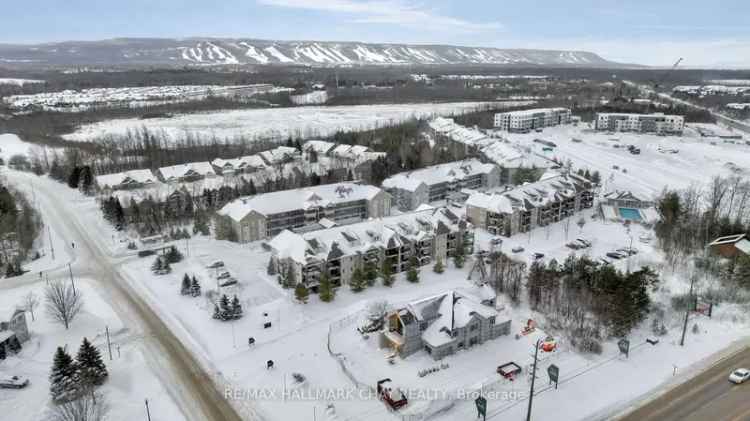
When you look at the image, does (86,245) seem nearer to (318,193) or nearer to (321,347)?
(318,193)

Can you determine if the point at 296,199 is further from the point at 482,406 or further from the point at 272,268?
the point at 482,406

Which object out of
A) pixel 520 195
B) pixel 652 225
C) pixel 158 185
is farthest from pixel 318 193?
pixel 652 225

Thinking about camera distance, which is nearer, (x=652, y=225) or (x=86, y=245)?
(x=86, y=245)

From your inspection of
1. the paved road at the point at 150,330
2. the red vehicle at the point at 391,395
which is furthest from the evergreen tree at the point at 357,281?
the paved road at the point at 150,330

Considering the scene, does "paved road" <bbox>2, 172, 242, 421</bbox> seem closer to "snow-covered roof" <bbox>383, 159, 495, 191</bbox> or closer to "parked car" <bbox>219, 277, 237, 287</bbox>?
"parked car" <bbox>219, 277, 237, 287</bbox>

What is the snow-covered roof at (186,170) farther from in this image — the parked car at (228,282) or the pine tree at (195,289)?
the pine tree at (195,289)

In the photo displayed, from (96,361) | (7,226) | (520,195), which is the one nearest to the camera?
(96,361)
